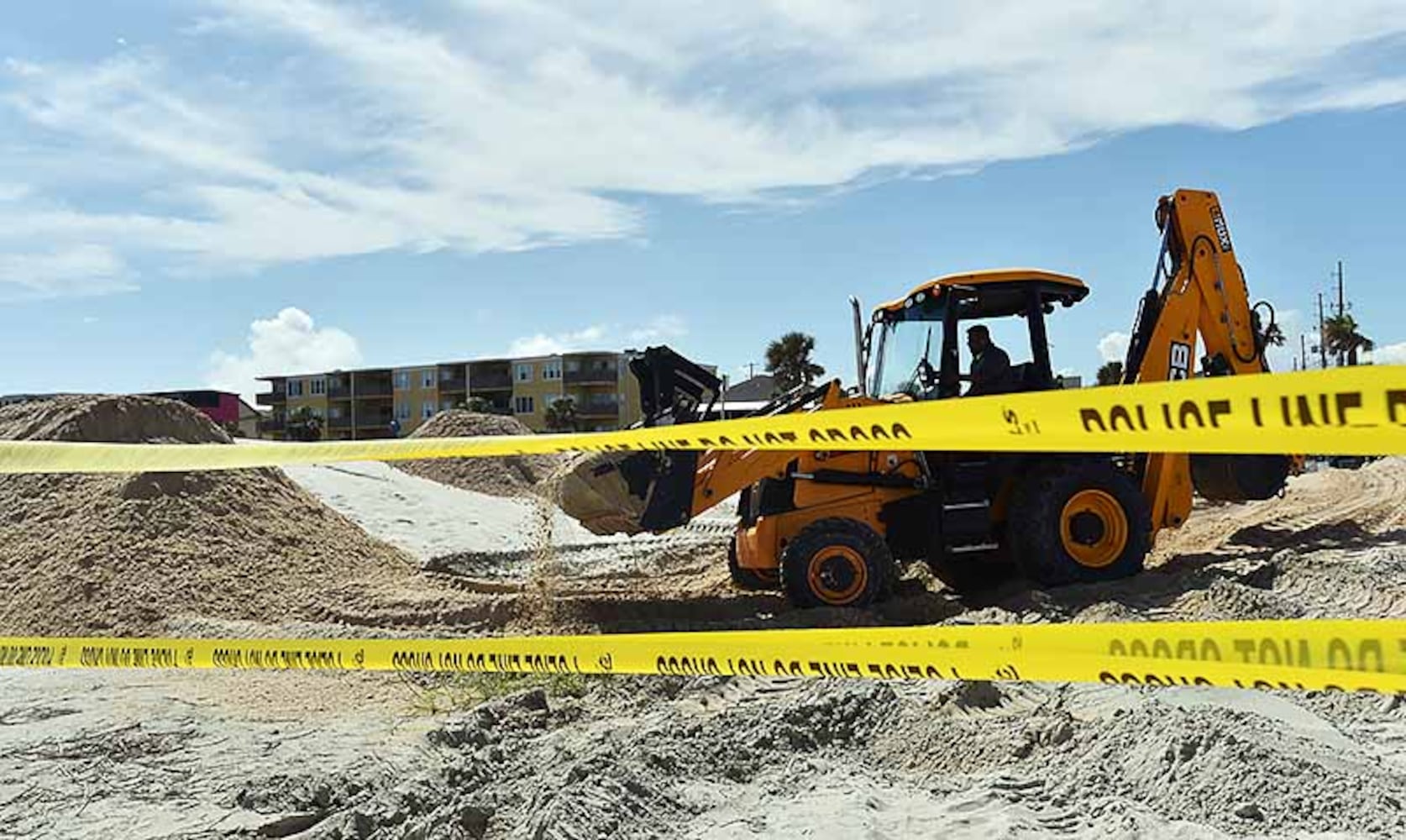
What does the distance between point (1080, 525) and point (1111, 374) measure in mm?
3760

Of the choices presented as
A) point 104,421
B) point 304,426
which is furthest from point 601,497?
point 304,426

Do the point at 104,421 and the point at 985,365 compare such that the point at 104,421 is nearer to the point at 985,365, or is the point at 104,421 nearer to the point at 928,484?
the point at 928,484

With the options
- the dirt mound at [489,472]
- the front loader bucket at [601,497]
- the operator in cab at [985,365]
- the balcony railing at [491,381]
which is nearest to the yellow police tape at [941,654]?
the front loader bucket at [601,497]

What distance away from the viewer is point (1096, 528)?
9922 millimetres

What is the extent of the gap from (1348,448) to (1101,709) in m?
3.23

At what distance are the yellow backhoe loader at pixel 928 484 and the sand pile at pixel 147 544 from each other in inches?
135

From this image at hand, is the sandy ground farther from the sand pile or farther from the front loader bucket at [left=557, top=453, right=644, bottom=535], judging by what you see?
the front loader bucket at [left=557, top=453, right=644, bottom=535]

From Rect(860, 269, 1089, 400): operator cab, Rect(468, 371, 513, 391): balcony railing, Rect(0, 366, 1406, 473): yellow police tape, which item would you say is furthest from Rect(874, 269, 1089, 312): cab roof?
Rect(468, 371, 513, 391): balcony railing

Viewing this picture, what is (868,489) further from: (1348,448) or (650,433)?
(1348,448)

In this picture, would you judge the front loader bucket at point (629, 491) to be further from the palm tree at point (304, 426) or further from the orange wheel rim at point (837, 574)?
the palm tree at point (304, 426)

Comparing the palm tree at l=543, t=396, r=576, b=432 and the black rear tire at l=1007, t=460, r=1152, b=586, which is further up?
the palm tree at l=543, t=396, r=576, b=432

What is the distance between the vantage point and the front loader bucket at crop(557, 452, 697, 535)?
9914 mm

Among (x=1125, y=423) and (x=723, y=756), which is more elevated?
(x=1125, y=423)

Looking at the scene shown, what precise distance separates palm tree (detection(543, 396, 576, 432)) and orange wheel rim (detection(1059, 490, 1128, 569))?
207 ft
